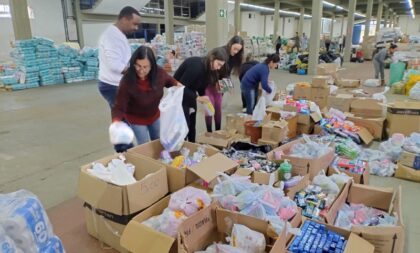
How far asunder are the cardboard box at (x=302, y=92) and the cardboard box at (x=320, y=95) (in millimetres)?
74

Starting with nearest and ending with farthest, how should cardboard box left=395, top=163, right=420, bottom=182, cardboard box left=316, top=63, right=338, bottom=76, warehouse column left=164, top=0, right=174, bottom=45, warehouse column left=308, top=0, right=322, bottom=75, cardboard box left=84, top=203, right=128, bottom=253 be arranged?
cardboard box left=84, top=203, right=128, bottom=253, cardboard box left=395, top=163, right=420, bottom=182, cardboard box left=316, top=63, right=338, bottom=76, warehouse column left=308, top=0, right=322, bottom=75, warehouse column left=164, top=0, right=174, bottom=45

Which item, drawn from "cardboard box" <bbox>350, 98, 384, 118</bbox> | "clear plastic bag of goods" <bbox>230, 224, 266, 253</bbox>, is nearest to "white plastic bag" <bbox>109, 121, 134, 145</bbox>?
"clear plastic bag of goods" <bbox>230, 224, 266, 253</bbox>

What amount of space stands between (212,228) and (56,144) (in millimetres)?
2805

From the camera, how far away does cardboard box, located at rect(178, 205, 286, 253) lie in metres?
1.45

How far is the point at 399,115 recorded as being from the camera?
3654mm

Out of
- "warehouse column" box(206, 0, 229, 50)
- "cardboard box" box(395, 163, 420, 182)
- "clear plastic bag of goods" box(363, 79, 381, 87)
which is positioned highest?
"warehouse column" box(206, 0, 229, 50)

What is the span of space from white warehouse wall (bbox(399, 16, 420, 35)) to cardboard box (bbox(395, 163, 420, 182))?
104 ft

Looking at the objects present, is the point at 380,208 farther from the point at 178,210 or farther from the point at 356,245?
the point at 178,210

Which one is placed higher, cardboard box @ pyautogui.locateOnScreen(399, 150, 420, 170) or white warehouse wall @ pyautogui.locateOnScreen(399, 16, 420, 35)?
white warehouse wall @ pyautogui.locateOnScreen(399, 16, 420, 35)

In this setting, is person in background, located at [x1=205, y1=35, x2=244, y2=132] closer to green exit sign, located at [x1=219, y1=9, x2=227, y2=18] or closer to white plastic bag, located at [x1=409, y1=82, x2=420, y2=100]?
green exit sign, located at [x1=219, y1=9, x2=227, y2=18]

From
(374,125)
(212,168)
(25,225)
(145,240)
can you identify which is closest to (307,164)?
(212,168)

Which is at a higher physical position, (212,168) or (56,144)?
(212,168)

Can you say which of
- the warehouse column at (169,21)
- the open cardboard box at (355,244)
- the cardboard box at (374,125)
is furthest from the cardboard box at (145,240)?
the warehouse column at (169,21)

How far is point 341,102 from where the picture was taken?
14.8 feet
